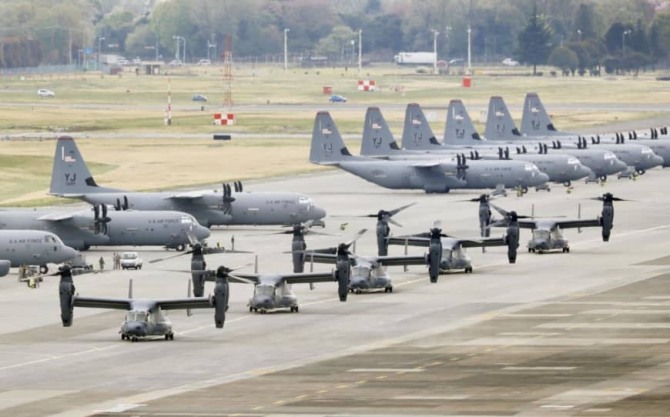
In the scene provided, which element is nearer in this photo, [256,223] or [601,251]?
[601,251]

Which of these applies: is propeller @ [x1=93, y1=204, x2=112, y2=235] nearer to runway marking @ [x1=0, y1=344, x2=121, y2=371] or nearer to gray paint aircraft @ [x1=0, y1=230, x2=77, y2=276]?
gray paint aircraft @ [x1=0, y1=230, x2=77, y2=276]

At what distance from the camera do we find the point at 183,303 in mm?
103625

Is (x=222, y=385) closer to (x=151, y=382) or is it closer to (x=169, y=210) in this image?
(x=151, y=382)

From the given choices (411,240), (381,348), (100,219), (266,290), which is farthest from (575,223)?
(381,348)

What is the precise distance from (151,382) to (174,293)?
3265cm

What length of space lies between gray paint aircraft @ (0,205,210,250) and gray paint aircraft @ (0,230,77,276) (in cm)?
1083

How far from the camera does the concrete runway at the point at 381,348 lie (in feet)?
276

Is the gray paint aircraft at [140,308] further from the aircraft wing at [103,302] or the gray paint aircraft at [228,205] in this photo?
the gray paint aircraft at [228,205]

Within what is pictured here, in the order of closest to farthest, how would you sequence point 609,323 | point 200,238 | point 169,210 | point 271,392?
point 271,392, point 609,323, point 200,238, point 169,210

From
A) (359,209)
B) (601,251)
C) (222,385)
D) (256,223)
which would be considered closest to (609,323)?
(222,385)

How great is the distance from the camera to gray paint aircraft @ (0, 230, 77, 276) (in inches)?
5192

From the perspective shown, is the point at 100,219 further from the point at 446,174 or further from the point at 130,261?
the point at 446,174

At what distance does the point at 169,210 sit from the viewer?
15800cm

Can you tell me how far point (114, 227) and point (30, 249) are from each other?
13619mm
